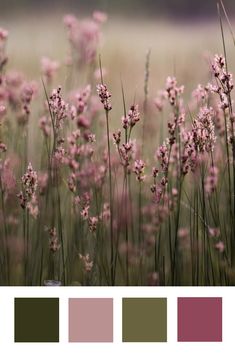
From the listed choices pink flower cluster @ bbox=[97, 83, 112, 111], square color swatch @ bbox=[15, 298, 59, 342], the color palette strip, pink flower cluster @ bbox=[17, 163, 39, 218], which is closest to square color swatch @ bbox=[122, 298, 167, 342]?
the color palette strip

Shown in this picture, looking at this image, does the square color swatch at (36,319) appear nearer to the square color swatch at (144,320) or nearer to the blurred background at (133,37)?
the square color swatch at (144,320)

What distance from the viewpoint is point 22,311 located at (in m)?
151

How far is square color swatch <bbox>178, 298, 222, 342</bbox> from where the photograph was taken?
496 feet

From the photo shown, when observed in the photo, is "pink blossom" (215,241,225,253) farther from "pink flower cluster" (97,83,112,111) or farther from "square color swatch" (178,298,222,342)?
"pink flower cluster" (97,83,112,111)

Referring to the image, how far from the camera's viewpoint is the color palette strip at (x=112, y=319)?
15112 cm

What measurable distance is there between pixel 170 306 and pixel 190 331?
0.09m

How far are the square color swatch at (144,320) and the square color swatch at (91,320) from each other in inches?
1.9

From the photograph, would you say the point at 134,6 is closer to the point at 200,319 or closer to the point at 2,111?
the point at 2,111

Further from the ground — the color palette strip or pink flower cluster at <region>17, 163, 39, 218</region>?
pink flower cluster at <region>17, 163, 39, 218</region>

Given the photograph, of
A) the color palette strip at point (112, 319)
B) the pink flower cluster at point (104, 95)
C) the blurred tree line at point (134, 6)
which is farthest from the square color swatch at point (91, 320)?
the blurred tree line at point (134, 6)

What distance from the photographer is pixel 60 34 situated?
5950 inches

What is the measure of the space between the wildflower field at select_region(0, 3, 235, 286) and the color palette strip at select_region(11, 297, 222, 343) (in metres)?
0.06

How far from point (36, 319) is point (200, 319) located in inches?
19.0

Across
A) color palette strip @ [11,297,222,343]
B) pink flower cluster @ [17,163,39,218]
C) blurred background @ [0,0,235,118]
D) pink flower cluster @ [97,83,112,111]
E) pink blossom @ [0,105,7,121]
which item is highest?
blurred background @ [0,0,235,118]
